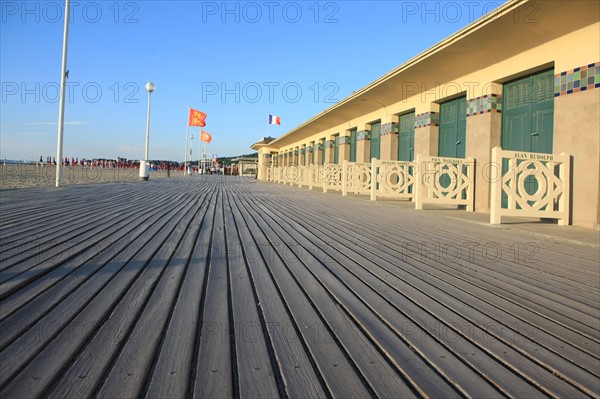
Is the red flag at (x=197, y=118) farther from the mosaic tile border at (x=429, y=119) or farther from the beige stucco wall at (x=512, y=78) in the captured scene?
the mosaic tile border at (x=429, y=119)

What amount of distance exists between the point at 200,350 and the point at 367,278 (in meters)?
1.45

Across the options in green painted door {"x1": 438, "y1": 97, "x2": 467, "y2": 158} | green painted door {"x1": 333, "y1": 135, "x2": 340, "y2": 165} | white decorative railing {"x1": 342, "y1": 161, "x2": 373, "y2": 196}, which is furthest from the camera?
green painted door {"x1": 333, "y1": 135, "x2": 340, "y2": 165}

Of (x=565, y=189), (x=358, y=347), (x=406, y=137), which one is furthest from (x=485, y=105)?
(x=358, y=347)

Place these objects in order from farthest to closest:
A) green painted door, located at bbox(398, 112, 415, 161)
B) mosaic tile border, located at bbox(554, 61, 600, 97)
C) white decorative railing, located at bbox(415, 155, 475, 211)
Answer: green painted door, located at bbox(398, 112, 415, 161) < white decorative railing, located at bbox(415, 155, 475, 211) < mosaic tile border, located at bbox(554, 61, 600, 97)

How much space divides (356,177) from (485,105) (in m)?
5.03

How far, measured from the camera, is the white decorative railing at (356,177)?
12891 millimetres

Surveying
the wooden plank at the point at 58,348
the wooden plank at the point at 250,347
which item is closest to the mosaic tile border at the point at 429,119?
the wooden plank at the point at 250,347

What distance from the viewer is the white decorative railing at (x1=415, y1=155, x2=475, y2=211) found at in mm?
8500

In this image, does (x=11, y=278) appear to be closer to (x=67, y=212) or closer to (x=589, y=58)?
(x=67, y=212)

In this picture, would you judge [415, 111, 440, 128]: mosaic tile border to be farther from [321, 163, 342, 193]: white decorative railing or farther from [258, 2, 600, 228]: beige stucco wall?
[321, 163, 342, 193]: white decorative railing

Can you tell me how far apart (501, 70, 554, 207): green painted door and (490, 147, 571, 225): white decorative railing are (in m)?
1.40

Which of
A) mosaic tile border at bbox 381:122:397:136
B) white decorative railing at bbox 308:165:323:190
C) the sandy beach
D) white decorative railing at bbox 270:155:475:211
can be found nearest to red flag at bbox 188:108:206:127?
the sandy beach

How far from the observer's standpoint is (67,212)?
5695 millimetres

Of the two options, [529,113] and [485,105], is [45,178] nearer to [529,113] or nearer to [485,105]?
[485,105]
